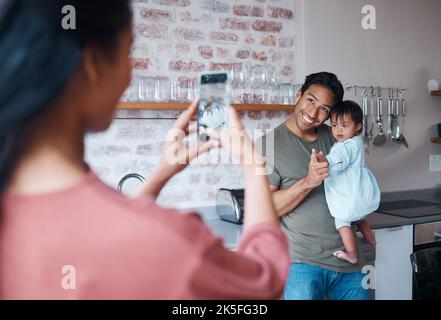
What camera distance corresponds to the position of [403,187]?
3.42m

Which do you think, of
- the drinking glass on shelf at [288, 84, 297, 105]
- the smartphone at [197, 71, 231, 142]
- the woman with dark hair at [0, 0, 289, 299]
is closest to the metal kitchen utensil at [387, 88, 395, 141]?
the drinking glass on shelf at [288, 84, 297, 105]

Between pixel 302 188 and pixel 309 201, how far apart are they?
0.11 meters

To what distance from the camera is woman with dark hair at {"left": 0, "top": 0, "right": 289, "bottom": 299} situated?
0.52 meters

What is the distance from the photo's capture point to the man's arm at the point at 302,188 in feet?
5.49

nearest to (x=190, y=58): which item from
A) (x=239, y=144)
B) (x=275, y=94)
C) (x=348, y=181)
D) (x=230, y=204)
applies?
(x=275, y=94)

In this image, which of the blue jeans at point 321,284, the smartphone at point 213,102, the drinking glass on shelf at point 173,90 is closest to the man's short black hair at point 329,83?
the blue jeans at point 321,284

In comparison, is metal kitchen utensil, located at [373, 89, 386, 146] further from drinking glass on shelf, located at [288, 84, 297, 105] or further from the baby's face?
the baby's face

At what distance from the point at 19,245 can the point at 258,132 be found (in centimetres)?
234

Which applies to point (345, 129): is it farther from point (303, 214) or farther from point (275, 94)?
point (275, 94)

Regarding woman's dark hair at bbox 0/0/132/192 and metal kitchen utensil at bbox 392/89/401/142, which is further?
metal kitchen utensil at bbox 392/89/401/142

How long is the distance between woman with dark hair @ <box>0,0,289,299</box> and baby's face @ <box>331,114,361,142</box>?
5.00 feet

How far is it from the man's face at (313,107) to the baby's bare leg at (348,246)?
40 centimetres

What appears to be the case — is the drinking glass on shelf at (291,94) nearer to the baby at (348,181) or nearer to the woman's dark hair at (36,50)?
the baby at (348,181)
